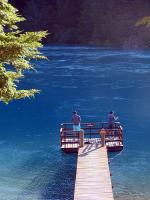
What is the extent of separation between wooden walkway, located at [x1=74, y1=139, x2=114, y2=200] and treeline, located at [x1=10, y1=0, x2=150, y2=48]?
7112 cm

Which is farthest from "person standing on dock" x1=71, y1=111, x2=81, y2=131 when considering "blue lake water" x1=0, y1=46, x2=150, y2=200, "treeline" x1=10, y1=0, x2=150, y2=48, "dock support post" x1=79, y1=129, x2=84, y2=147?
"treeline" x1=10, y1=0, x2=150, y2=48

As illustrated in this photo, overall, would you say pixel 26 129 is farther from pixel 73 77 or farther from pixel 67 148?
pixel 73 77

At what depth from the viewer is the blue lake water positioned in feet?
76.7

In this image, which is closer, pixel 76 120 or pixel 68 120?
pixel 76 120

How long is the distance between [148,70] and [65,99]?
1977 cm

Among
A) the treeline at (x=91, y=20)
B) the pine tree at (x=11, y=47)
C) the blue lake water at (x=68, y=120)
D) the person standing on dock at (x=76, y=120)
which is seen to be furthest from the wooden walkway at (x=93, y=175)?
the treeline at (x=91, y=20)

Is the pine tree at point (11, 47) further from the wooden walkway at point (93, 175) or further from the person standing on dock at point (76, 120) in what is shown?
the person standing on dock at point (76, 120)

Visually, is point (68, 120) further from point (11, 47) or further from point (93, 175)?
point (11, 47)

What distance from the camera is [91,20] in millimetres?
108375

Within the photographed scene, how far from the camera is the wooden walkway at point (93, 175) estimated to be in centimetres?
1842

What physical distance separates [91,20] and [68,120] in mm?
73474

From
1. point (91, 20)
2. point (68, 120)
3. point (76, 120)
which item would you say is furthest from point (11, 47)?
point (91, 20)

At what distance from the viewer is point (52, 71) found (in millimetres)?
66062

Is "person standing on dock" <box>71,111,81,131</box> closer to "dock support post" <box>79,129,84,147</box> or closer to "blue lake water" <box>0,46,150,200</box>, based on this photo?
"dock support post" <box>79,129,84,147</box>
